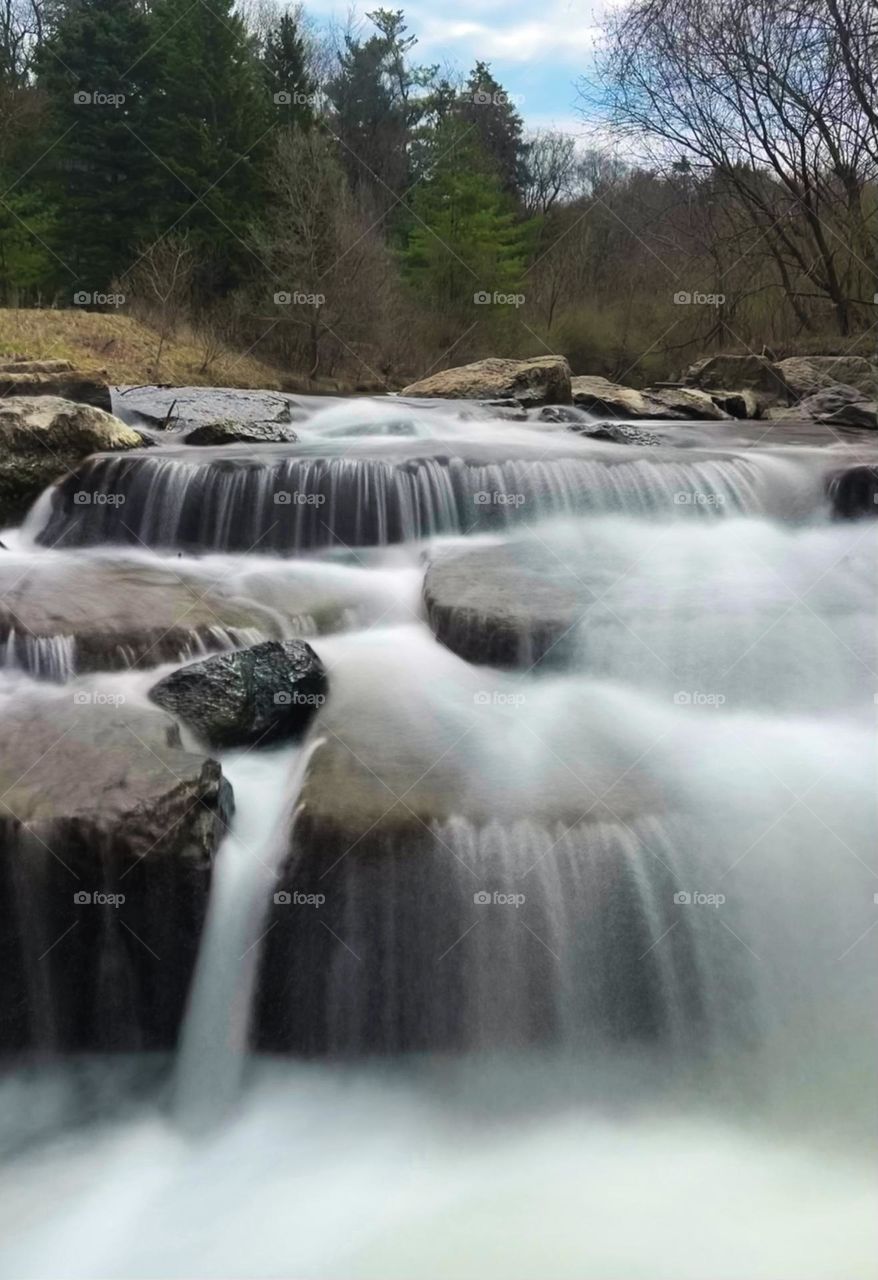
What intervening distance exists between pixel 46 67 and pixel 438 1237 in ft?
88.4

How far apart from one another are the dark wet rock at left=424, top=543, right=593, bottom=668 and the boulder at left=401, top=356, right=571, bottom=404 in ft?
28.2

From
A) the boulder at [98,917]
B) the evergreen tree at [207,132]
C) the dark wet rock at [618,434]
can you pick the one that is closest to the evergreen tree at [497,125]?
the evergreen tree at [207,132]

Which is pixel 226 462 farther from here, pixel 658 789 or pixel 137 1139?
pixel 137 1139

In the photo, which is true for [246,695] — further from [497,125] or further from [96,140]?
[497,125]

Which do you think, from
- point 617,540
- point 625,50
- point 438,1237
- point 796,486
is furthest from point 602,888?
point 625,50

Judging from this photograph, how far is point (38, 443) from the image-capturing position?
26.5ft

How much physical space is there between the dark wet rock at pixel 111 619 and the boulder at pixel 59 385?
429cm

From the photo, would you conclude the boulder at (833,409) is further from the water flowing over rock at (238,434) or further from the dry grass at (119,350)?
the dry grass at (119,350)

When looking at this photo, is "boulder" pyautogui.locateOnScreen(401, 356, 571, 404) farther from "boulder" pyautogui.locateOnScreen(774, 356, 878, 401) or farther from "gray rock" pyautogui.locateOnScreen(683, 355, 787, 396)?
"boulder" pyautogui.locateOnScreen(774, 356, 878, 401)

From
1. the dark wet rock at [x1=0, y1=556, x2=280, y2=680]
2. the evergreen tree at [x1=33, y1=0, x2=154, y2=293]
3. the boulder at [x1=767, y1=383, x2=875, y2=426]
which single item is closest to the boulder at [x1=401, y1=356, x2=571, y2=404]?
the boulder at [x1=767, y1=383, x2=875, y2=426]

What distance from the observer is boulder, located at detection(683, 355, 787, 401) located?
15.3 m

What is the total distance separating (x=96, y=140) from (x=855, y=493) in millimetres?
22184

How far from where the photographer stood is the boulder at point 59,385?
9.95 m

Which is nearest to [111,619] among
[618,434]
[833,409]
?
[618,434]
